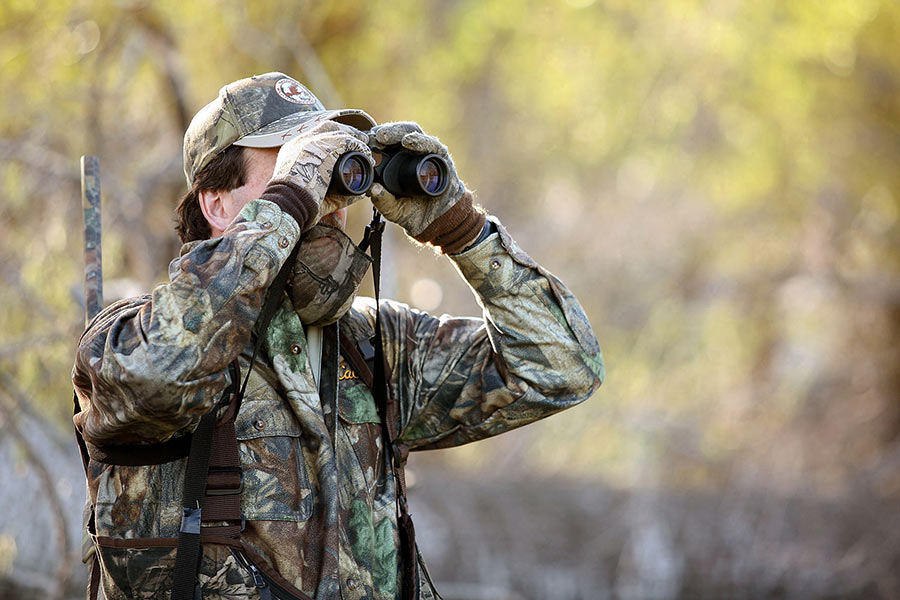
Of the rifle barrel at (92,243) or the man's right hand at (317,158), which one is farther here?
the rifle barrel at (92,243)

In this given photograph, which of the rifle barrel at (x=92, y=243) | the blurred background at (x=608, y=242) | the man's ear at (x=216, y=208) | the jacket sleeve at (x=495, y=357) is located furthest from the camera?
the blurred background at (x=608, y=242)

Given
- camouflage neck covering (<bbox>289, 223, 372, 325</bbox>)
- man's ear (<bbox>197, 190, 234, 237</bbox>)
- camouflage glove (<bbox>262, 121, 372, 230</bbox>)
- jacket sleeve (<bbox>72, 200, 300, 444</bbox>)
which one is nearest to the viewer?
jacket sleeve (<bbox>72, 200, 300, 444</bbox>)

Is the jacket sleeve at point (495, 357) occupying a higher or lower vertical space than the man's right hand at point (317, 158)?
lower

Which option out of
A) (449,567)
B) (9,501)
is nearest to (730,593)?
(449,567)

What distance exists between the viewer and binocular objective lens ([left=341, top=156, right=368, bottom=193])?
2490 millimetres

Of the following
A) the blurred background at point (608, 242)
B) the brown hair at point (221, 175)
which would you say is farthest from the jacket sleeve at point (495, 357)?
the blurred background at point (608, 242)

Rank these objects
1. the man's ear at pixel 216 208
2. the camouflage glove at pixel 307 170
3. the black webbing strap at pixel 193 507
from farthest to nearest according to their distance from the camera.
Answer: the man's ear at pixel 216 208
the camouflage glove at pixel 307 170
the black webbing strap at pixel 193 507

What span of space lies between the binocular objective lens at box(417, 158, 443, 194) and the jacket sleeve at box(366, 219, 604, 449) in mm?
242

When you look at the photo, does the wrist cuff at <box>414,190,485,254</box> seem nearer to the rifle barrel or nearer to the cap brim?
the cap brim

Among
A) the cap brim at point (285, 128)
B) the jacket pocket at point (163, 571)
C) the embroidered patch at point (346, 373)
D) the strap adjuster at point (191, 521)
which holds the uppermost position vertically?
the cap brim at point (285, 128)

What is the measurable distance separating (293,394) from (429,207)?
614mm

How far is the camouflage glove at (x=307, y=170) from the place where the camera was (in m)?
2.41

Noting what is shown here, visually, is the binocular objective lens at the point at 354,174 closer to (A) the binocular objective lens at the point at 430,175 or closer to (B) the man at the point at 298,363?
(B) the man at the point at 298,363

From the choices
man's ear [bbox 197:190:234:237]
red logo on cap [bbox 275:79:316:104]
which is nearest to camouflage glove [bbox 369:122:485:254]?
red logo on cap [bbox 275:79:316:104]
